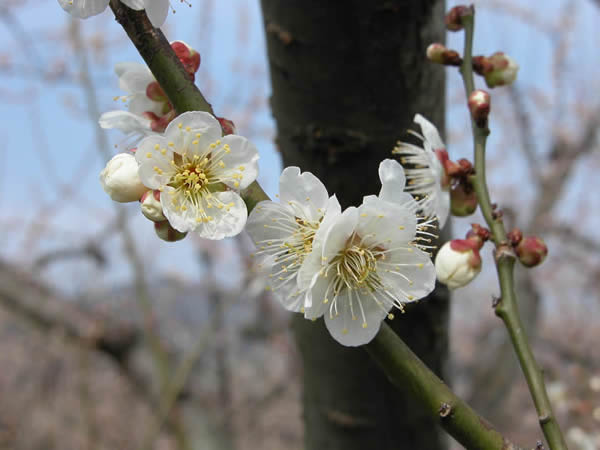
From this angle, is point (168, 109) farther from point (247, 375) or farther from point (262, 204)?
point (247, 375)

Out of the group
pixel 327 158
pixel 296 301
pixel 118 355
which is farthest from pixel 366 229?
pixel 118 355

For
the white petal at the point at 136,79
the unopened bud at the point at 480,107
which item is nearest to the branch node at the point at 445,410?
the unopened bud at the point at 480,107

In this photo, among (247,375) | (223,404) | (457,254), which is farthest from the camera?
(247,375)

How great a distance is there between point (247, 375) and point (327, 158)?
6266mm

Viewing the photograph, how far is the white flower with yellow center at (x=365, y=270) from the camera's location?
0.55 metres

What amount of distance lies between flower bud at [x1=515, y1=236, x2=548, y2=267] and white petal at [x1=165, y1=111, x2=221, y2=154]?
441 millimetres

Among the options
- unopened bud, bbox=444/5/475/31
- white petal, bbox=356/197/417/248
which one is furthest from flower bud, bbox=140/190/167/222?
unopened bud, bbox=444/5/475/31

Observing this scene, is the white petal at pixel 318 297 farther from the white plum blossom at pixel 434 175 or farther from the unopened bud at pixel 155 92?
the unopened bud at pixel 155 92

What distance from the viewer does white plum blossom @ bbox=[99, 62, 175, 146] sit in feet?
2.23

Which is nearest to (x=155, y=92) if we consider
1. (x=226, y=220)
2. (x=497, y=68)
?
(x=226, y=220)

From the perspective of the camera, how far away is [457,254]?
2.32ft

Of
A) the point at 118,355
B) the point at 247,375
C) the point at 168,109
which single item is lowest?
the point at 247,375

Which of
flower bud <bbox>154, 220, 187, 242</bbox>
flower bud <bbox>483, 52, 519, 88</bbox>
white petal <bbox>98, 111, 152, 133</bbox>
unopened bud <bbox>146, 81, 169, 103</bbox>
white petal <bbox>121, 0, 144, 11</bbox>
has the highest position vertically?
white petal <bbox>121, 0, 144, 11</bbox>

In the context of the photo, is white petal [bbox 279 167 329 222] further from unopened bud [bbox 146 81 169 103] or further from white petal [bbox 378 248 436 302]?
unopened bud [bbox 146 81 169 103]
